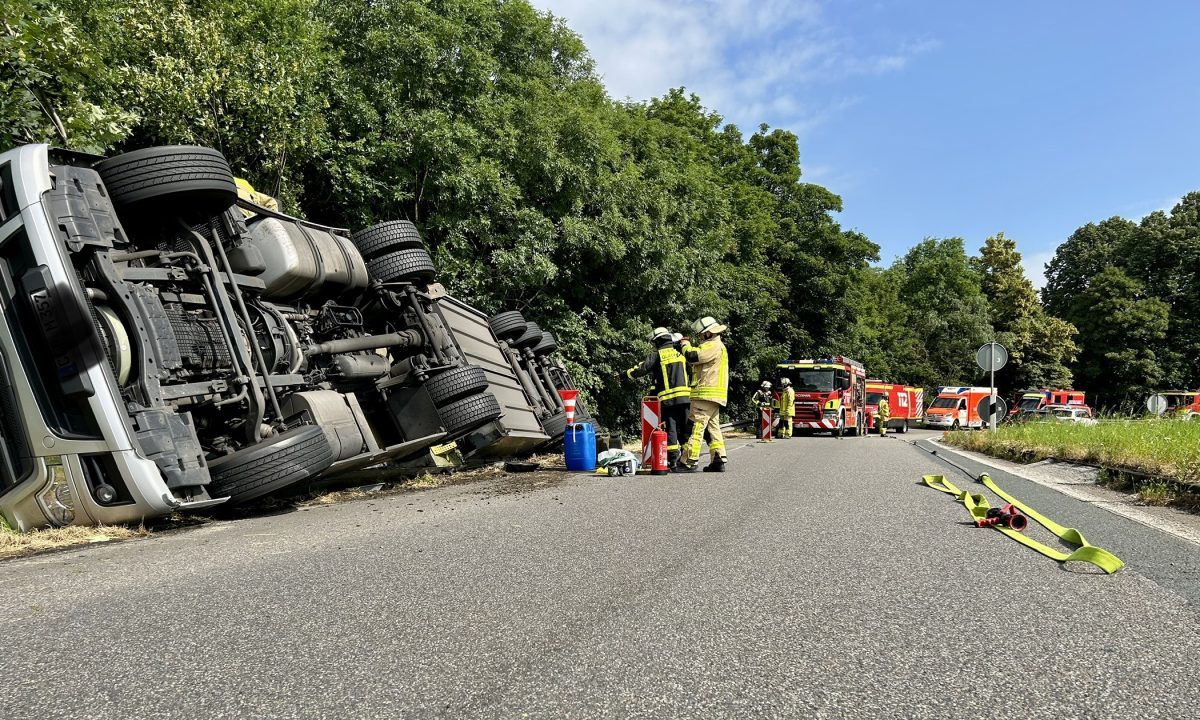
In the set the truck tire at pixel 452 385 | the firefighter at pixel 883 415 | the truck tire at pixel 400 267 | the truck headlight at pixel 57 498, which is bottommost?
the firefighter at pixel 883 415

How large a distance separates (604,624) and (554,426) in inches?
339

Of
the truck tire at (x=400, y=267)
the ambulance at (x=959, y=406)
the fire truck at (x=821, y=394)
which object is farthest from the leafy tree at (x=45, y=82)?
the ambulance at (x=959, y=406)

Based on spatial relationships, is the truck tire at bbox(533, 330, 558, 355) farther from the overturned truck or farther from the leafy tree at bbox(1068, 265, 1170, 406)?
the leafy tree at bbox(1068, 265, 1170, 406)

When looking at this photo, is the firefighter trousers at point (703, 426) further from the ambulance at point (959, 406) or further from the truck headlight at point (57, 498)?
the ambulance at point (959, 406)

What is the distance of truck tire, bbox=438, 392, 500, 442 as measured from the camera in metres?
8.44

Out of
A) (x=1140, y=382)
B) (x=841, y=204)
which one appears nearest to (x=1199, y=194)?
(x=1140, y=382)

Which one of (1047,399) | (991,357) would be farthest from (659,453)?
(1047,399)

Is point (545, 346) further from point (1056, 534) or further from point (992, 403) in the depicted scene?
point (992, 403)

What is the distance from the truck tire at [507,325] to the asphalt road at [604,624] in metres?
6.33

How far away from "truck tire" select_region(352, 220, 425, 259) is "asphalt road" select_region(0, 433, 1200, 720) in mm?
4332

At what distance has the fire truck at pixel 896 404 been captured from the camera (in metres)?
33.6

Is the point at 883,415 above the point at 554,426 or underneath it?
underneath

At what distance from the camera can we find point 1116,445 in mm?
9648

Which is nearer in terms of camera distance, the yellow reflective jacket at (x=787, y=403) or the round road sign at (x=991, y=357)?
the round road sign at (x=991, y=357)
